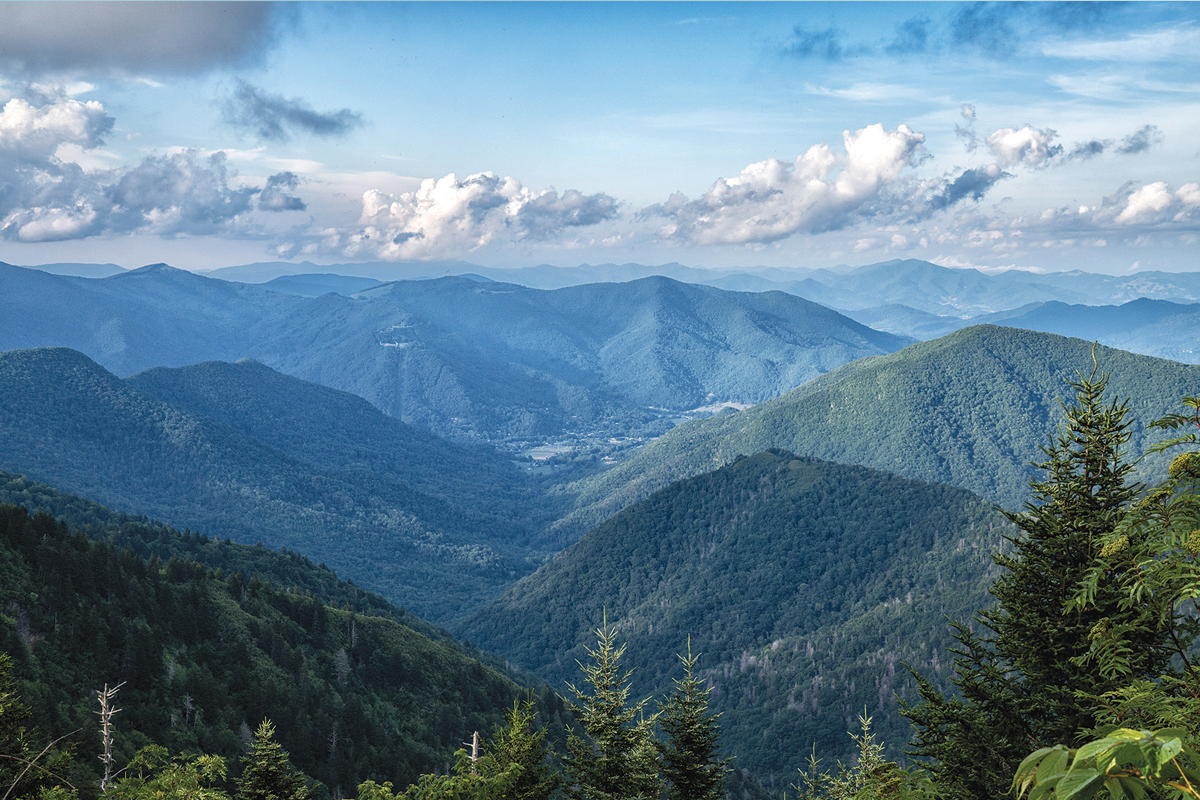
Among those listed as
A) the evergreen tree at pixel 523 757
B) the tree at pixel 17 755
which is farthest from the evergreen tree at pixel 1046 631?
the tree at pixel 17 755

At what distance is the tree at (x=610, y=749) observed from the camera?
32.5 meters

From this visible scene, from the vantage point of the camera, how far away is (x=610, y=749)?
3309 centimetres

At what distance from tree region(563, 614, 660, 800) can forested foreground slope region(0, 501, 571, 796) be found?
54.3 metres

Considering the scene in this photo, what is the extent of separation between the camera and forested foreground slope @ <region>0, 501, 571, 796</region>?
3413 inches

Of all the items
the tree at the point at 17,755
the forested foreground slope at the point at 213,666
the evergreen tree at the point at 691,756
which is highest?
the tree at the point at 17,755

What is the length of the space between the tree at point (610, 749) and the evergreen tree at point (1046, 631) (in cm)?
1395

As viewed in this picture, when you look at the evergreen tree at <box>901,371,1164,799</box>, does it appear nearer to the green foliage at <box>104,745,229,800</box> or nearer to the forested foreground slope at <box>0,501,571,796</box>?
the green foliage at <box>104,745,229,800</box>

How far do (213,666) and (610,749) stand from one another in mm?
96022

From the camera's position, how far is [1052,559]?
22.4 metres

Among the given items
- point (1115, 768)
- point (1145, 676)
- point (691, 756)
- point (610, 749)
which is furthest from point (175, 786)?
point (1145, 676)

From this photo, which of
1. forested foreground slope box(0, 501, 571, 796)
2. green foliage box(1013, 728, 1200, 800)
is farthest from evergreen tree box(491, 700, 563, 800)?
forested foreground slope box(0, 501, 571, 796)

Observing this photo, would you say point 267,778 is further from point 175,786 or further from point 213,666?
point 213,666

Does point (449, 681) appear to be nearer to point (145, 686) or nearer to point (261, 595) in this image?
point (261, 595)

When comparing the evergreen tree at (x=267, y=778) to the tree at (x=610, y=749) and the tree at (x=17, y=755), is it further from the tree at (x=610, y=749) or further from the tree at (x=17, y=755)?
the tree at (x=610, y=749)
